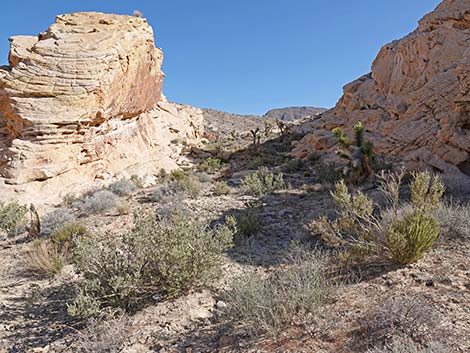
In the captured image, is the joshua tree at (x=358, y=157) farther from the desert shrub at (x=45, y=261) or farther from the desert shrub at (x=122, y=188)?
the desert shrub at (x=45, y=261)

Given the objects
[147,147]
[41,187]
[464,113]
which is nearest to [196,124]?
[147,147]

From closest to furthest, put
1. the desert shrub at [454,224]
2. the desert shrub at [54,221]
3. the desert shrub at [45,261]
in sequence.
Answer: the desert shrub at [454,224]
the desert shrub at [45,261]
the desert shrub at [54,221]

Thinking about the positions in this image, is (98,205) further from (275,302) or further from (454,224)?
(454,224)

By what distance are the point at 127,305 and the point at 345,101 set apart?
20638mm

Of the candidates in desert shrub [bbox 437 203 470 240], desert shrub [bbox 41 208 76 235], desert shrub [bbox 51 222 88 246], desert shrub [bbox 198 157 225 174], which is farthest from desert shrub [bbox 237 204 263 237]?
desert shrub [bbox 198 157 225 174]

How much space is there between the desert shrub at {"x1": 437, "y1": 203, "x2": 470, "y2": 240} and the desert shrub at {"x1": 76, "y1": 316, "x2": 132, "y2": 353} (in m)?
3.98

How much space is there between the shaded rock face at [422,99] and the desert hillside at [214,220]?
8cm

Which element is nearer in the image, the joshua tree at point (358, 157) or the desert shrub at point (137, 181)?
the joshua tree at point (358, 157)

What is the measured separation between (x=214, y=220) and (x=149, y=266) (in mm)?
2894

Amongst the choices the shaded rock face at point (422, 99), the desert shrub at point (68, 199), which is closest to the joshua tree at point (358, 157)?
the shaded rock face at point (422, 99)

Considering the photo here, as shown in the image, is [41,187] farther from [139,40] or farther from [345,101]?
[345,101]

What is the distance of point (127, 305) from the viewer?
3555mm

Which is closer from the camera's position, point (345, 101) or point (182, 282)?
point (182, 282)

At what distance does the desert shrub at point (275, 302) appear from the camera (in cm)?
280
